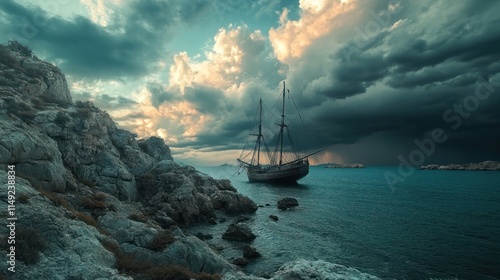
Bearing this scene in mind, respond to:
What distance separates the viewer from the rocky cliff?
12.7 metres

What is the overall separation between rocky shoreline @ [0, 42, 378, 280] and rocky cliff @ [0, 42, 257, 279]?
7 centimetres

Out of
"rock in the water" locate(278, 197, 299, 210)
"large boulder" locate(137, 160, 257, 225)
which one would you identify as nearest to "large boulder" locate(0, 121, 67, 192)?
"large boulder" locate(137, 160, 257, 225)

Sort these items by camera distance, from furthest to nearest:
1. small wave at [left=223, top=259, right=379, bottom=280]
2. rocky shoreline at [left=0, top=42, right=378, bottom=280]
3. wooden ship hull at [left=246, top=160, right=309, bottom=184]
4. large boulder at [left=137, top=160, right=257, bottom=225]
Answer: wooden ship hull at [left=246, top=160, right=309, bottom=184] < large boulder at [left=137, top=160, right=257, bottom=225] < small wave at [left=223, top=259, right=379, bottom=280] < rocky shoreline at [left=0, top=42, right=378, bottom=280]

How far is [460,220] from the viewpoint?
155ft

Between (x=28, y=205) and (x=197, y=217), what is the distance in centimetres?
3341

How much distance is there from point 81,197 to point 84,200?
1606 mm

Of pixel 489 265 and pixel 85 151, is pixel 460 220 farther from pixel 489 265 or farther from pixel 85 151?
pixel 85 151

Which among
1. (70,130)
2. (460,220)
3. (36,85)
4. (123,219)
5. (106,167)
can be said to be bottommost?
(460,220)

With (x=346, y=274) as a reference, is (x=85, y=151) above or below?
above

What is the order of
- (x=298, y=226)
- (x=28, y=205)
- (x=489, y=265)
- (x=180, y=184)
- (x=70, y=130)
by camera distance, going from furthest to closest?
(x=180, y=184) < (x=298, y=226) < (x=70, y=130) < (x=489, y=265) < (x=28, y=205)

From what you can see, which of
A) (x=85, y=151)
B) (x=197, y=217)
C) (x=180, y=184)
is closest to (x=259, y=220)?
(x=197, y=217)

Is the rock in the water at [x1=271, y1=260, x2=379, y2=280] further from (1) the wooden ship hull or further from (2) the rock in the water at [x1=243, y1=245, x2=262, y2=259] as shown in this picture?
(1) the wooden ship hull

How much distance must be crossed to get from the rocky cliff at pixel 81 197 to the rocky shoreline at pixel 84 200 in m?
0.07

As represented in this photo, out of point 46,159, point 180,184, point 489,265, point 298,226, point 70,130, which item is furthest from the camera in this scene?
point 180,184
